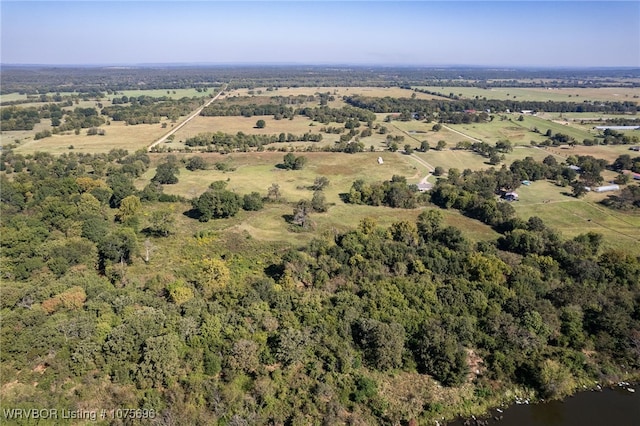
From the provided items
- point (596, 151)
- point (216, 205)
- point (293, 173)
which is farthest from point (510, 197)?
point (596, 151)

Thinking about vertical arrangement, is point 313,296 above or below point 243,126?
below

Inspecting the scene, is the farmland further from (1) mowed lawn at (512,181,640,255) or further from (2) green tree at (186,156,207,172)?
(2) green tree at (186,156,207,172)

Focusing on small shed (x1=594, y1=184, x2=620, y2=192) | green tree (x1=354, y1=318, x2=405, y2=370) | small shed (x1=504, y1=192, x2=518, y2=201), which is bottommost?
green tree (x1=354, y1=318, x2=405, y2=370)

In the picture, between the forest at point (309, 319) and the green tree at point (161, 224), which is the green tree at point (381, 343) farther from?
the green tree at point (161, 224)

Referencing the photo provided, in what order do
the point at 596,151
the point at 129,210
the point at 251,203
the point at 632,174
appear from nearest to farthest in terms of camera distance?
the point at 129,210 < the point at 251,203 < the point at 632,174 < the point at 596,151

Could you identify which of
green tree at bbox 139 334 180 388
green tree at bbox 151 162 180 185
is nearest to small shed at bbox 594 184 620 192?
green tree at bbox 139 334 180 388

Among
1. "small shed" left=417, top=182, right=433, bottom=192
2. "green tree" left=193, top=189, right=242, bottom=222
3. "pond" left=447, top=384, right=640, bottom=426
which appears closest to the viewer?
"pond" left=447, top=384, right=640, bottom=426

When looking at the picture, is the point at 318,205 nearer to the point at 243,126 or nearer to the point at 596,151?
the point at 596,151

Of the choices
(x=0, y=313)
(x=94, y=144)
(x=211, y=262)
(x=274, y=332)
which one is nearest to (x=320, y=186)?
(x=211, y=262)

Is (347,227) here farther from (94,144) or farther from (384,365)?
(94,144)

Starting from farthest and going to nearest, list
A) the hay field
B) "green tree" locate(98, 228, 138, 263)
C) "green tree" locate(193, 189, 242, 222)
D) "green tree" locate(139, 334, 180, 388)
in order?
the hay field → "green tree" locate(193, 189, 242, 222) → "green tree" locate(98, 228, 138, 263) → "green tree" locate(139, 334, 180, 388)

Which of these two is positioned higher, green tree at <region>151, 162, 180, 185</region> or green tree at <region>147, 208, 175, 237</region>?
green tree at <region>151, 162, 180, 185</region>
